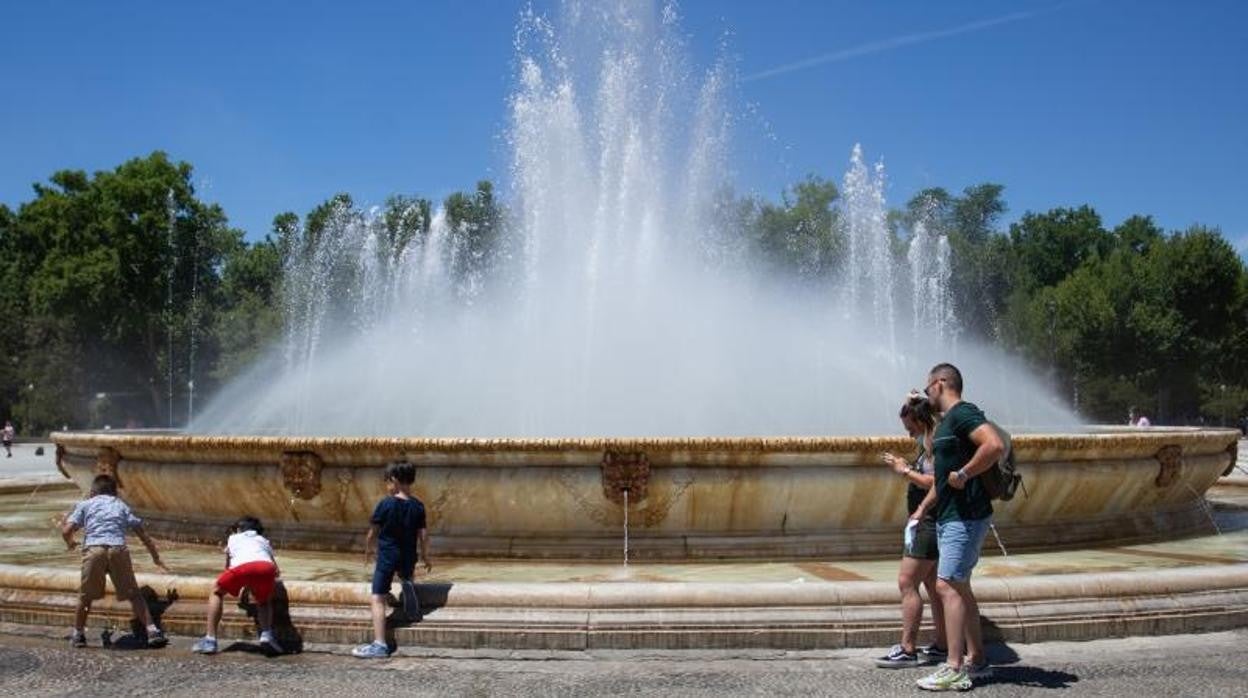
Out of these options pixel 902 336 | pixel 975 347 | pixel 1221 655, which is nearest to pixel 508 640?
pixel 1221 655

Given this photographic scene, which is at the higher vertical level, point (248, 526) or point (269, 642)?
point (248, 526)

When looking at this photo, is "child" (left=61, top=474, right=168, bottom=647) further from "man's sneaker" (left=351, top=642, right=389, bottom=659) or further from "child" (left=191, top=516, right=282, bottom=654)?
"man's sneaker" (left=351, top=642, right=389, bottom=659)

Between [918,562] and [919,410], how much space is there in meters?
0.75

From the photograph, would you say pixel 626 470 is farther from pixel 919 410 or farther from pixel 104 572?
pixel 104 572

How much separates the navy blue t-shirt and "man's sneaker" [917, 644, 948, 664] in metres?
2.69

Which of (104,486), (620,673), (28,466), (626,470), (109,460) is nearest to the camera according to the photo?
(620,673)

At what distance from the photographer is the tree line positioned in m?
49.0

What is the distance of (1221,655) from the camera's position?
18.2 feet

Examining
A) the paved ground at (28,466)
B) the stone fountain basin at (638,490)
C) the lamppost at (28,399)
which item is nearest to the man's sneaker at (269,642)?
the stone fountain basin at (638,490)

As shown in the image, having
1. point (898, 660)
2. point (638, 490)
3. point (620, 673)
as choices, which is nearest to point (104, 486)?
point (620, 673)

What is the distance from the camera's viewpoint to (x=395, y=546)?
583 cm

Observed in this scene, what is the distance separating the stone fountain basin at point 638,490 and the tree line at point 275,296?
33.9 meters

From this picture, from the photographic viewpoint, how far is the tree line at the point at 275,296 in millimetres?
49000

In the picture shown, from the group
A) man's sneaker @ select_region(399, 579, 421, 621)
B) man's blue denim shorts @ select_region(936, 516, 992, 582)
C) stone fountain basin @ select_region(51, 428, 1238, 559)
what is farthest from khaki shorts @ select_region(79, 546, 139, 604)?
man's blue denim shorts @ select_region(936, 516, 992, 582)
